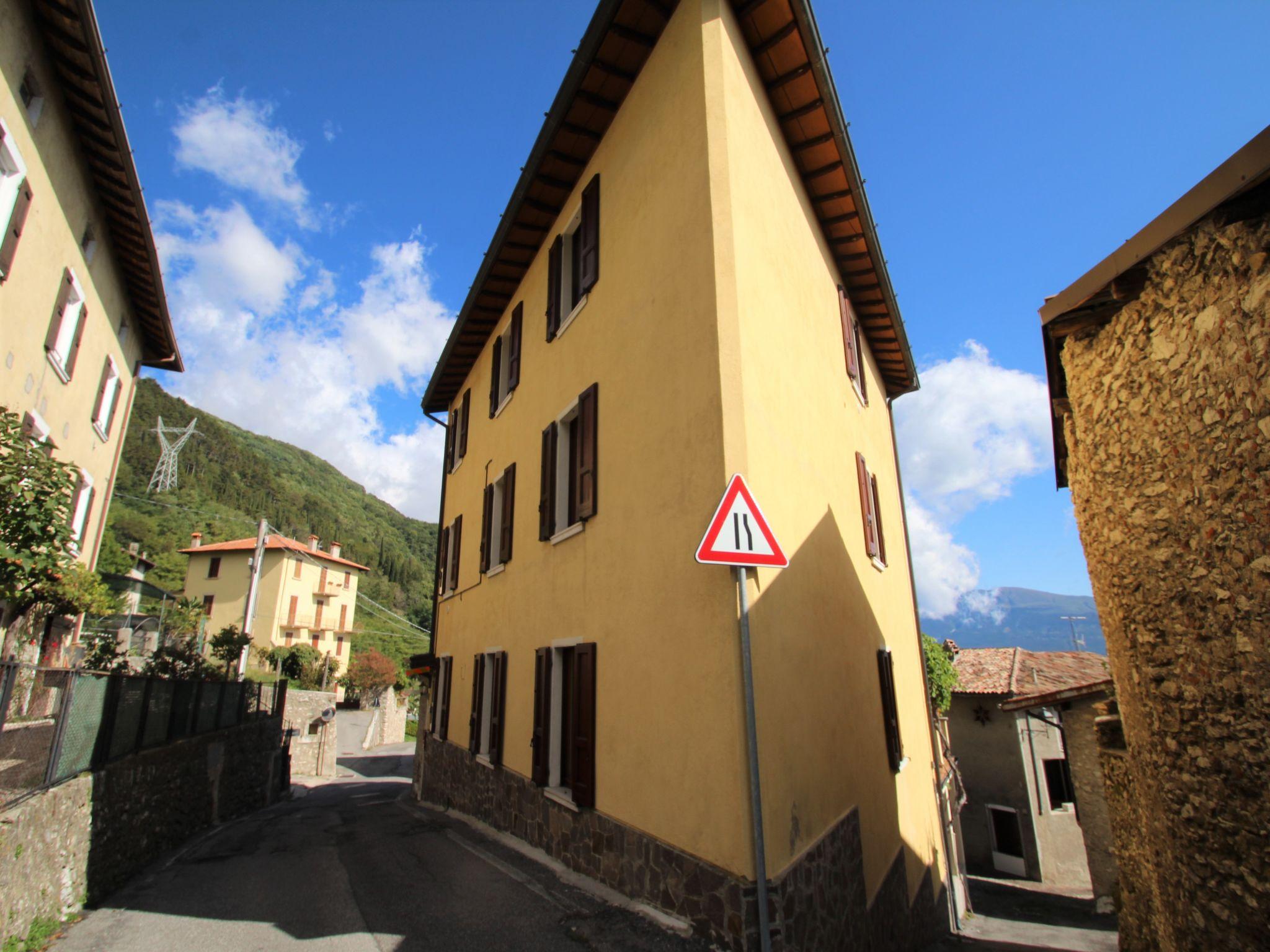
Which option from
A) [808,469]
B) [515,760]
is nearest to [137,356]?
[515,760]

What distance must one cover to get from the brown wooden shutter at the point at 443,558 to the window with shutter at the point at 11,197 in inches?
338

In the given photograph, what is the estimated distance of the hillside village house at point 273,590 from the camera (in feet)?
150

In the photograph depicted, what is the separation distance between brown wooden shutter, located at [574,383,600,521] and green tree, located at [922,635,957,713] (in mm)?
10832

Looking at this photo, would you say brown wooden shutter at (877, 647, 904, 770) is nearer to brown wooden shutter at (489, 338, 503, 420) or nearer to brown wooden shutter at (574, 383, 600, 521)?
brown wooden shutter at (574, 383, 600, 521)

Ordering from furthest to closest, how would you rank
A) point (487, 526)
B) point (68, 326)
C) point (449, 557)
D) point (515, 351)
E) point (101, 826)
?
point (449, 557) < point (487, 526) < point (68, 326) < point (515, 351) < point (101, 826)

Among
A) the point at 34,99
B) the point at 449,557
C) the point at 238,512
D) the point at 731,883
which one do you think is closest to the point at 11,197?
the point at 34,99

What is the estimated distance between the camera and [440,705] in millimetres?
13789

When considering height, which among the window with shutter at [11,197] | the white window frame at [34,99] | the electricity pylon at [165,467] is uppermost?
the electricity pylon at [165,467]

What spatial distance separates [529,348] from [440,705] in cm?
826

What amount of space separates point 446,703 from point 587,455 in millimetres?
8629

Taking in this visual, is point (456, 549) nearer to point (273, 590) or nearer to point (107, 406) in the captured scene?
point (107, 406)

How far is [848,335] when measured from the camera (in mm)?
9875

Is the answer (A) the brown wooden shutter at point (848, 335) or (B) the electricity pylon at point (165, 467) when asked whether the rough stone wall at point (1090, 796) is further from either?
(B) the electricity pylon at point (165, 467)

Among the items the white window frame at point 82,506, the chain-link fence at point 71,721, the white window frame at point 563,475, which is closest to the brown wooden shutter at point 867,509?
the white window frame at point 563,475
